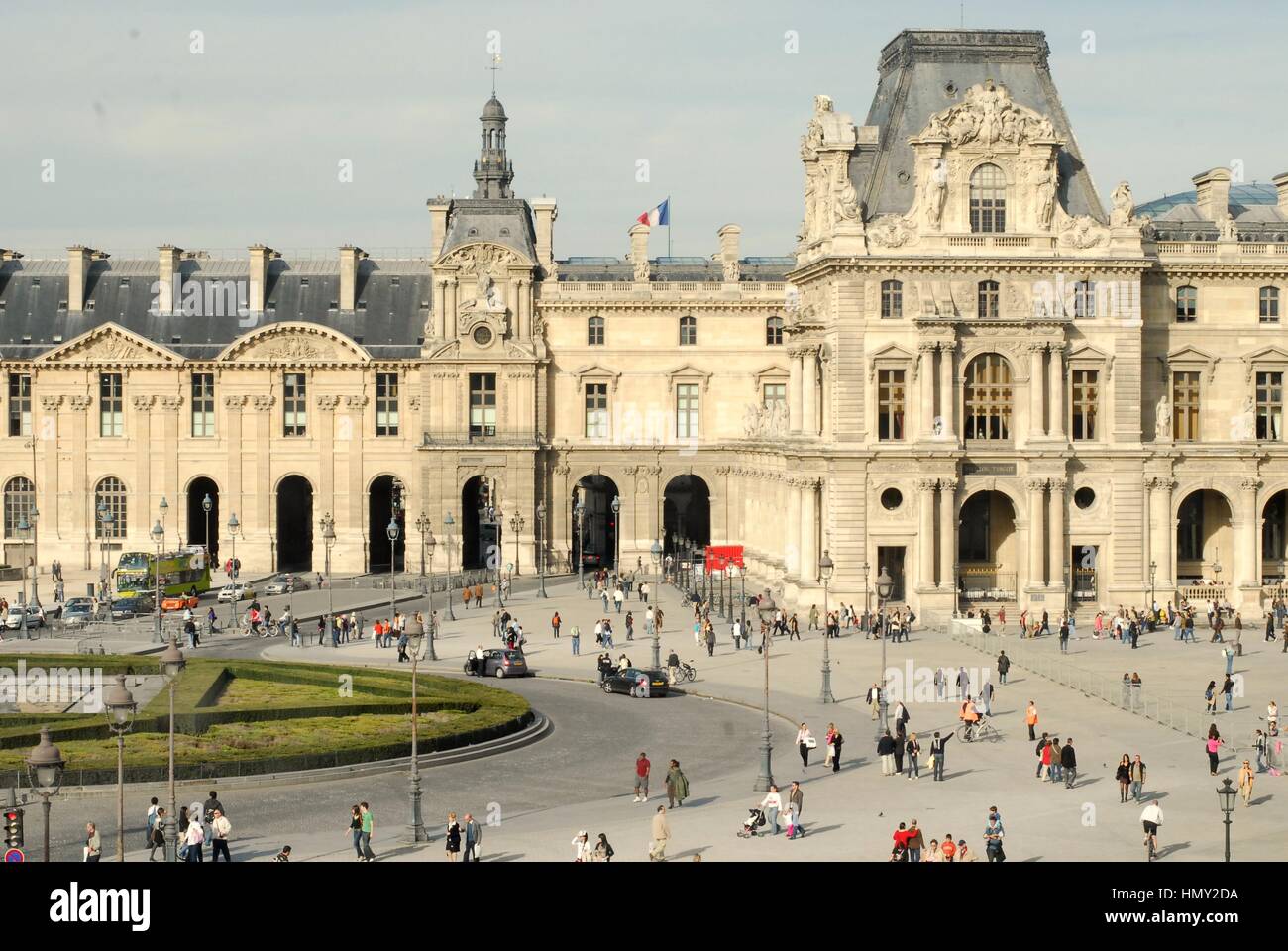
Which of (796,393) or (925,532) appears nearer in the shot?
(925,532)

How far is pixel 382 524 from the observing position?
10781 cm

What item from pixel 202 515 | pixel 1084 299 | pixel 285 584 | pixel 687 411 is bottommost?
pixel 285 584

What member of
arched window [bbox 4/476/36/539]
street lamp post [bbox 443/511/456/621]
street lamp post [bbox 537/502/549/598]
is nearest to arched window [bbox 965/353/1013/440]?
street lamp post [bbox 443/511/456/621]

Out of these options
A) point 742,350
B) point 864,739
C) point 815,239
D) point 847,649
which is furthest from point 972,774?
point 742,350

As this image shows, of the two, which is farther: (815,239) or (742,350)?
(742,350)

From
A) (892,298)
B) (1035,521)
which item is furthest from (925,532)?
(892,298)

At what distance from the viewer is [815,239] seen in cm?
8075

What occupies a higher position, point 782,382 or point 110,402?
point 782,382

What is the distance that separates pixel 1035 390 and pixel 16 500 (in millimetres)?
59107

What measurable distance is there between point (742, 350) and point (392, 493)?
2394 cm

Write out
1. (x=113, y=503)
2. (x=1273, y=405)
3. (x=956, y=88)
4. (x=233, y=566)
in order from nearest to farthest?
(x=956, y=88) → (x=1273, y=405) → (x=233, y=566) → (x=113, y=503)

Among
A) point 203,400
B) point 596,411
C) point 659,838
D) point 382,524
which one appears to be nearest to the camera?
point 659,838

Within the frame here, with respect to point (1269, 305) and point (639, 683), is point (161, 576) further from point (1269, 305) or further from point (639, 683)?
point (1269, 305)

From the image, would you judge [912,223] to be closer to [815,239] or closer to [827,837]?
[815,239]
